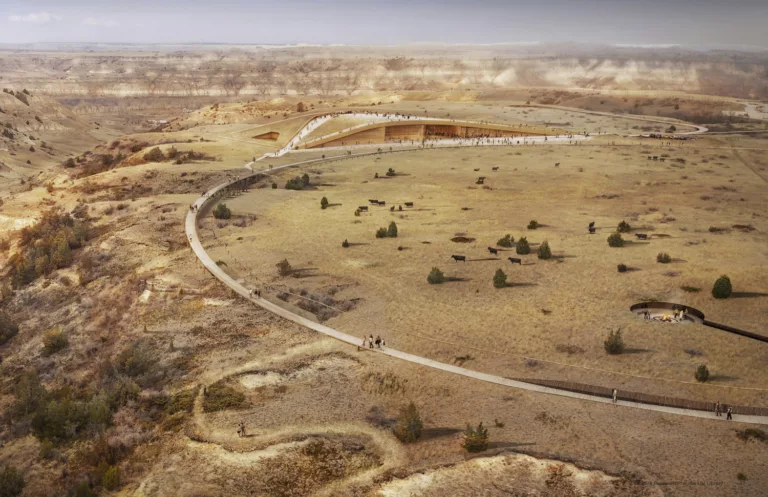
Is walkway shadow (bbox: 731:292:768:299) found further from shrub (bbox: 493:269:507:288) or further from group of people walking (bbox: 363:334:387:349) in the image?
group of people walking (bbox: 363:334:387:349)

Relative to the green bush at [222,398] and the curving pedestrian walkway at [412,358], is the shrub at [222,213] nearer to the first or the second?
the curving pedestrian walkway at [412,358]

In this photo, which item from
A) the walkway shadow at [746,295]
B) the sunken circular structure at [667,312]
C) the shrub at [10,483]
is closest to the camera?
the shrub at [10,483]

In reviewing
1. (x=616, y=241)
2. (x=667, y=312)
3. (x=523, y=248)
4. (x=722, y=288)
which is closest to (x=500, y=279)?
(x=523, y=248)

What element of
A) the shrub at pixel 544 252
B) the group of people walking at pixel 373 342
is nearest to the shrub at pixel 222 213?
the group of people walking at pixel 373 342

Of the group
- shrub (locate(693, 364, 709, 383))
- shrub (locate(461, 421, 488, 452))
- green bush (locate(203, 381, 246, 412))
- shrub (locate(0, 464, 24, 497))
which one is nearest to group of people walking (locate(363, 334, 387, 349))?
green bush (locate(203, 381, 246, 412))

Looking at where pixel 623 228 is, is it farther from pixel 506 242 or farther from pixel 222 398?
pixel 222 398

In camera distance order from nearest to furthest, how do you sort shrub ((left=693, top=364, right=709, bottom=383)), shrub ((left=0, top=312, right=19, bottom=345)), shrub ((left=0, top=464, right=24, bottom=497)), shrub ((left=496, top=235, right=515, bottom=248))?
shrub ((left=0, top=464, right=24, bottom=497)), shrub ((left=693, top=364, right=709, bottom=383)), shrub ((left=0, top=312, right=19, bottom=345)), shrub ((left=496, top=235, right=515, bottom=248))
